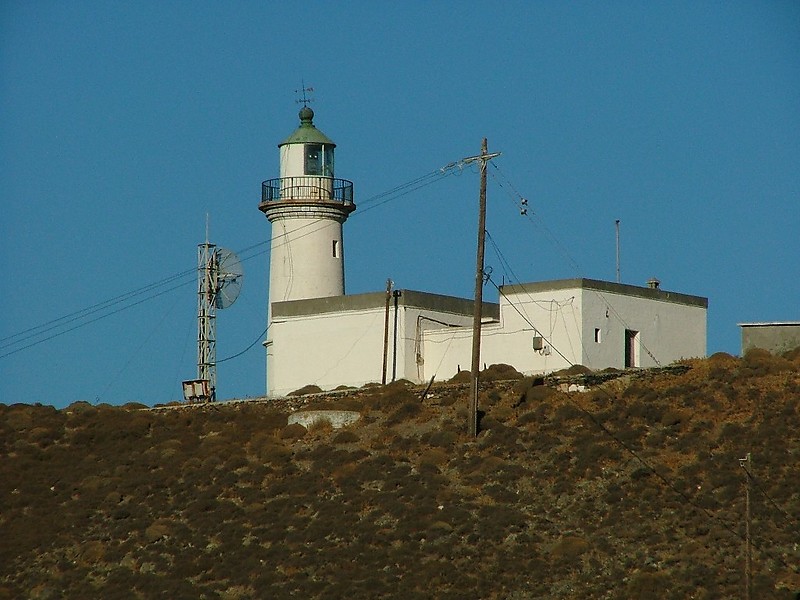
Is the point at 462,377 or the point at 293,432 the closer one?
the point at 293,432

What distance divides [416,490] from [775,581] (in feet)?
36.8

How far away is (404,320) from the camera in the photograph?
57469 mm

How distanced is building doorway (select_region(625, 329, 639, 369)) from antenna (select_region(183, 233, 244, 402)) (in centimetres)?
1357

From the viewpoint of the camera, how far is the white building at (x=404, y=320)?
5575 cm

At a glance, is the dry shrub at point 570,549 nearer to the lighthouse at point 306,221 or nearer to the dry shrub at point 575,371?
the dry shrub at point 575,371

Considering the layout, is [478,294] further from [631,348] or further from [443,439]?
[631,348]

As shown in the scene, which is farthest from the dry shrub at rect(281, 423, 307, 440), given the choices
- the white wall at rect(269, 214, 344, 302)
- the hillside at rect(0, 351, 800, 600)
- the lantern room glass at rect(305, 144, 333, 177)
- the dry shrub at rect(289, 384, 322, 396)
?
the lantern room glass at rect(305, 144, 333, 177)

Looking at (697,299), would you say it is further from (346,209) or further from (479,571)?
(479,571)

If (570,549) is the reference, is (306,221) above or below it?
above

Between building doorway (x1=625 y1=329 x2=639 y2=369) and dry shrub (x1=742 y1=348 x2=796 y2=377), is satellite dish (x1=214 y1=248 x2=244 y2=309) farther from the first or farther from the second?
dry shrub (x1=742 y1=348 x2=796 y2=377)

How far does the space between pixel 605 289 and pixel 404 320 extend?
21.2 feet

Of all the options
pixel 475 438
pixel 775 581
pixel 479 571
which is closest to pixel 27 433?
pixel 475 438

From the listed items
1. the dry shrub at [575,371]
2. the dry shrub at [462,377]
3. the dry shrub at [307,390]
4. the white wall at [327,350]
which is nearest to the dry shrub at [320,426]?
the dry shrub at [307,390]

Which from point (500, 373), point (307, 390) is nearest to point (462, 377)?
point (500, 373)
